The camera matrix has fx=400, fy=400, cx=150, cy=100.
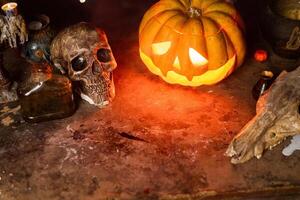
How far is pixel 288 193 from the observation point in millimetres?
1113

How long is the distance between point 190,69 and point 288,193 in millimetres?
470

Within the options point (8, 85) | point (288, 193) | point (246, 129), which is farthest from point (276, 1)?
point (8, 85)

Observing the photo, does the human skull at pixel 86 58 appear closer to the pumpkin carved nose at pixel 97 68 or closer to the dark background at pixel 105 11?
the pumpkin carved nose at pixel 97 68

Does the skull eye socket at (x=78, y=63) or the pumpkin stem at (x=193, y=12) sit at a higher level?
the pumpkin stem at (x=193, y=12)

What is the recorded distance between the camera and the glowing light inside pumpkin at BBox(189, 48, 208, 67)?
1253 millimetres

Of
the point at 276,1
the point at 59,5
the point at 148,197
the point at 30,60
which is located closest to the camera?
the point at 148,197

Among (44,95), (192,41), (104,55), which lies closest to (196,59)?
(192,41)

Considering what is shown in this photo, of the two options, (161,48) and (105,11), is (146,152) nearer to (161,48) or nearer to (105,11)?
(161,48)

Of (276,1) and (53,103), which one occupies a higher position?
(276,1)

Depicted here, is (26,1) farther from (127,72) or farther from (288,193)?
(288,193)

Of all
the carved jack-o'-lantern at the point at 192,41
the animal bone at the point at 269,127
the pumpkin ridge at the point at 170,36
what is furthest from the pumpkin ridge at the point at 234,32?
the animal bone at the point at 269,127

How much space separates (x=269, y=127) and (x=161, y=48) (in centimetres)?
42

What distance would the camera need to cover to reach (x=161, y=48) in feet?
4.24

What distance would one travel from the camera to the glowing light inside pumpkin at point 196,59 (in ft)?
4.11
